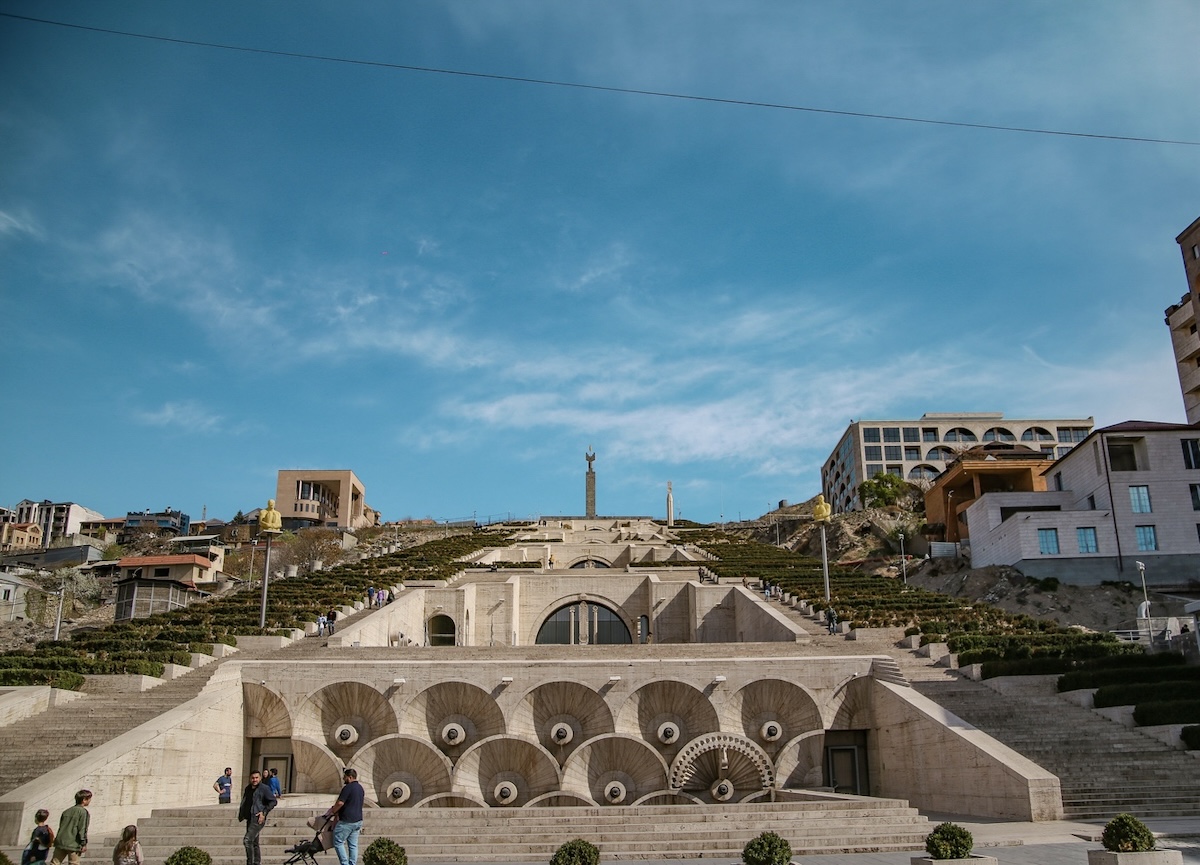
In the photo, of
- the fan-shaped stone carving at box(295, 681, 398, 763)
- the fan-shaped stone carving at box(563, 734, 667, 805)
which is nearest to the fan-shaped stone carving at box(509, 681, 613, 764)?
the fan-shaped stone carving at box(563, 734, 667, 805)

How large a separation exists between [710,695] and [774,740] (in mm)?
1715

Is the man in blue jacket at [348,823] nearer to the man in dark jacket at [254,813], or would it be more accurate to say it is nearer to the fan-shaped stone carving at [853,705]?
the man in dark jacket at [254,813]

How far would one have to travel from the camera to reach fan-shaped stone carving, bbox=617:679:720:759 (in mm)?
20688

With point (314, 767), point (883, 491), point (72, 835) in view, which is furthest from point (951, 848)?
point (883, 491)

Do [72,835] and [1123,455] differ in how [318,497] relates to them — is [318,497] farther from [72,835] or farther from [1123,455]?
[72,835]

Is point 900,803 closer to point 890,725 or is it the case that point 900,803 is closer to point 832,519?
point 890,725

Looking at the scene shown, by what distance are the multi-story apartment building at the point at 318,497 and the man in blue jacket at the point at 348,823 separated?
84.7 m

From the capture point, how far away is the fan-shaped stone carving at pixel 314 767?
65.9 ft

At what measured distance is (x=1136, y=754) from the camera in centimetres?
1748

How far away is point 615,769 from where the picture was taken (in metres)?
20.2

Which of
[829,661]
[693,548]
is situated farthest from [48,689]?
[693,548]

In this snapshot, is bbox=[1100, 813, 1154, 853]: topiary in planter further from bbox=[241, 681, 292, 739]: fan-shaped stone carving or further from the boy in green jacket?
bbox=[241, 681, 292, 739]: fan-shaped stone carving

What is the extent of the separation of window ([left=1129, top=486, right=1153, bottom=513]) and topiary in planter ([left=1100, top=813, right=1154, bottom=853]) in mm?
36317

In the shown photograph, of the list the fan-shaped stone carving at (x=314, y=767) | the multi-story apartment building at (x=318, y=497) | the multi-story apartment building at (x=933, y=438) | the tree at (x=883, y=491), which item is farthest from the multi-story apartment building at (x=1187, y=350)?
the multi-story apartment building at (x=318, y=497)
